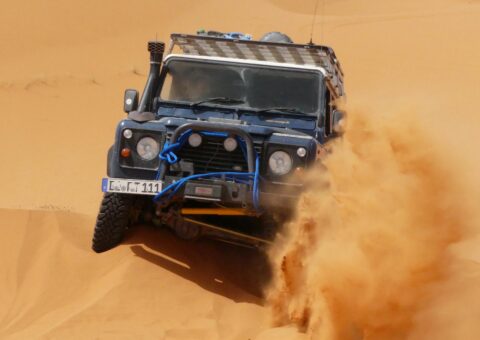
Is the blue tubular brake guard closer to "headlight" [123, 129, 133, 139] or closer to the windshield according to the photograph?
"headlight" [123, 129, 133, 139]

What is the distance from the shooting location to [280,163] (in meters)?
7.29

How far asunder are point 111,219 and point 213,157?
1.09 metres

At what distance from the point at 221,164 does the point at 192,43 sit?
2.12 metres

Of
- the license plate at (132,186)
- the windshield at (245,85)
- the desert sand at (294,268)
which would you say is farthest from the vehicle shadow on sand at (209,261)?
the windshield at (245,85)

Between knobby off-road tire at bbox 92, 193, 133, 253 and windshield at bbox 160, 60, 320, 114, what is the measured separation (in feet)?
4.18

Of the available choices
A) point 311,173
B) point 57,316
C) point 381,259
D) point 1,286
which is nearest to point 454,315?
point 381,259

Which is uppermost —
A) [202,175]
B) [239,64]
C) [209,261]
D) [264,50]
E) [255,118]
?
[264,50]

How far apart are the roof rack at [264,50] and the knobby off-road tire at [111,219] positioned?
1970mm

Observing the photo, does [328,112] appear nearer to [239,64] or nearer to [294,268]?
[239,64]

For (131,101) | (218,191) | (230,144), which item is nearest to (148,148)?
(230,144)

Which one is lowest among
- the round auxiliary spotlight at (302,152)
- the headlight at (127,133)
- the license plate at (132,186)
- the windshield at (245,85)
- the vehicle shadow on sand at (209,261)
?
the vehicle shadow on sand at (209,261)

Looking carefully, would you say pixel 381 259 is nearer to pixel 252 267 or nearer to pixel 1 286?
pixel 252 267

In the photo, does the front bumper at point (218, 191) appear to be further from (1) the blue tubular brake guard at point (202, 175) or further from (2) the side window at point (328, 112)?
(2) the side window at point (328, 112)

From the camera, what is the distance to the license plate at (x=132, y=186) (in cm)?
719
